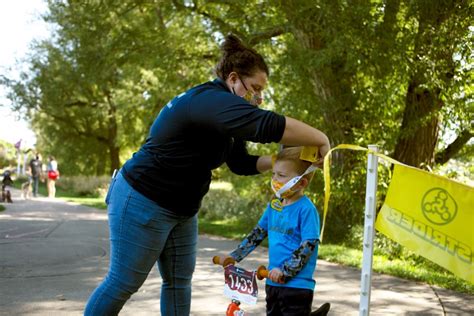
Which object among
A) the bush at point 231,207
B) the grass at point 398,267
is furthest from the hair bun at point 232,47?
the bush at point 231,207

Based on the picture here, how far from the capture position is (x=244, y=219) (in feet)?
38.5

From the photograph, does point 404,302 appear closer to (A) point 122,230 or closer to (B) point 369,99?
(A) point 122,230

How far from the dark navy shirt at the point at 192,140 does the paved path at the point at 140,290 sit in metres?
1.91

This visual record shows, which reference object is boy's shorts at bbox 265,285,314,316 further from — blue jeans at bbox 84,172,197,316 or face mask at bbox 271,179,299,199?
blue jeans at bbox 84,172,197,316

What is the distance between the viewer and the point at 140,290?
210 inches

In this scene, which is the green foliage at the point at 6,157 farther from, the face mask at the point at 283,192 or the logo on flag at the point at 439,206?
the logo on flag at the point at 439,206

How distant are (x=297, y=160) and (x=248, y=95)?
43 centimetres

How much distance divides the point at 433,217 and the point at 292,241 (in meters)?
0.80

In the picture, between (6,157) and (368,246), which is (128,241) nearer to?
(368,246)

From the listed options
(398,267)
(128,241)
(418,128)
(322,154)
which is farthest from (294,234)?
(418,128)

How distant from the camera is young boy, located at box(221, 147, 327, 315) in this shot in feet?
9.55

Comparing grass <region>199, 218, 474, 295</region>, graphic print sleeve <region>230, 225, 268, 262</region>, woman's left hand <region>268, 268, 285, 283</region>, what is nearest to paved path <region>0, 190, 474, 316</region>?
grass <region>199, 218, 474, 295</region>

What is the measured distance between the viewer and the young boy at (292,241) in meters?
2.91

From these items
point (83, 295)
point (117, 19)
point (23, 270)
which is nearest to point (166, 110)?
point (83, 295)
